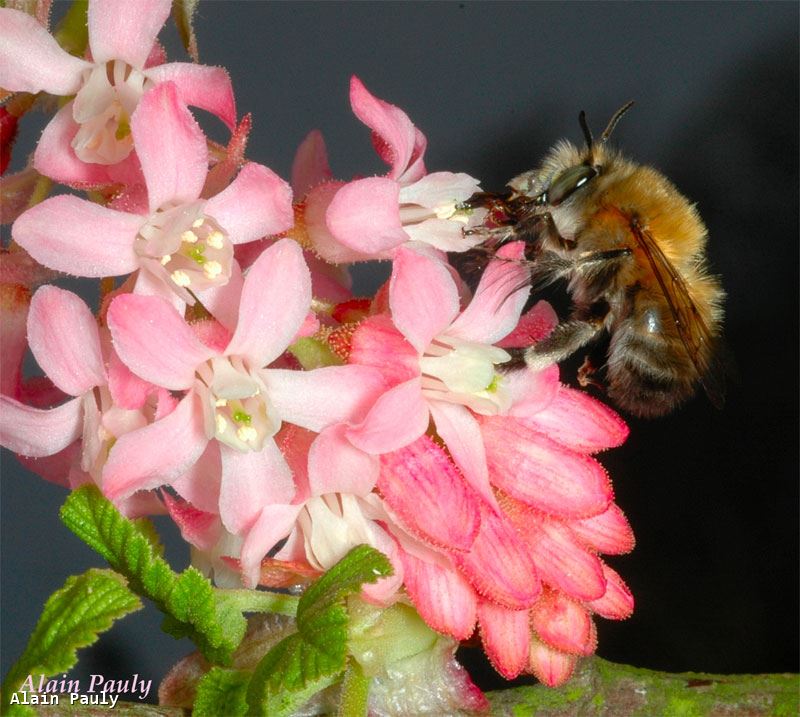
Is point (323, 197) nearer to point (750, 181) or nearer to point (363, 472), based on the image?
point (363, 472)

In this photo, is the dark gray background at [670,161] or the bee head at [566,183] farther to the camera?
the dark gray background at [670,161]

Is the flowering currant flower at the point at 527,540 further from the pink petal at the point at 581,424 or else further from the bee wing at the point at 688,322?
the bee wing at the point at 688,322

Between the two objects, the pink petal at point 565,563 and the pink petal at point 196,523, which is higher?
the pink petal at point 196,523

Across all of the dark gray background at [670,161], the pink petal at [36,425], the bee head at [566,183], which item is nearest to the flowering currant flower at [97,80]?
the pink petal at [36,425]

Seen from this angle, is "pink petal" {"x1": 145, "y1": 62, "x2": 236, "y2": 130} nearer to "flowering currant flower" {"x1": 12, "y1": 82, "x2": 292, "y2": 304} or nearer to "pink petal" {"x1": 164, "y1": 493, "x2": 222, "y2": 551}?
"flowering currant flower" {"x1": 12, "y1": 82, "x2": 292, "y2": 304}

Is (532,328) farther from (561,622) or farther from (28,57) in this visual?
(28,57)

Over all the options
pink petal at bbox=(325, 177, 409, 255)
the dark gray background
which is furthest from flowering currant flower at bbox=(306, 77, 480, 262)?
the dark gray background
